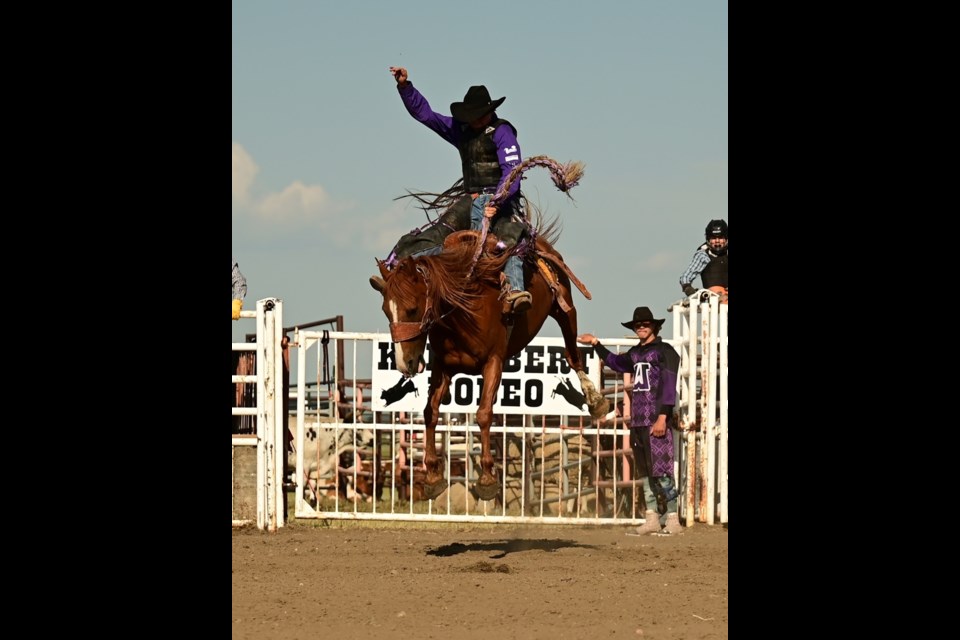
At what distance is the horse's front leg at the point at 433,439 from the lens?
9.98 meters

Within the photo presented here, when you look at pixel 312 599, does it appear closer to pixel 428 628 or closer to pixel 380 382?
pixel 428 628

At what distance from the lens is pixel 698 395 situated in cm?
1471

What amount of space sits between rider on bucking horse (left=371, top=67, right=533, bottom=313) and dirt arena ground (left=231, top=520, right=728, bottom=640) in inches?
87.0

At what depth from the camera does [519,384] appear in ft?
44.1

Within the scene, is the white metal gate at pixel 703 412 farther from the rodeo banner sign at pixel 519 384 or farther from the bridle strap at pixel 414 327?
the bridle strap at pixel 414 327

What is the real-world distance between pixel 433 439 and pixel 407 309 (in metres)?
1.11

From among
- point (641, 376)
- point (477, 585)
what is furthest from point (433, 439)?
point (641, 376)

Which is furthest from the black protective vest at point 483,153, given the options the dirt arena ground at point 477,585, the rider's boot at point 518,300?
the dirt arena ground at point 477,585

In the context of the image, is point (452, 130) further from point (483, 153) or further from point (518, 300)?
point (518, 300)

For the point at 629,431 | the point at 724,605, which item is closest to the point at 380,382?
the point at 629,431

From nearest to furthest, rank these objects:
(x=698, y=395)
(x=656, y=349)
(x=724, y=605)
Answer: (x=724, y=605) < (x=656, y=349) < (x=698, y=395)
